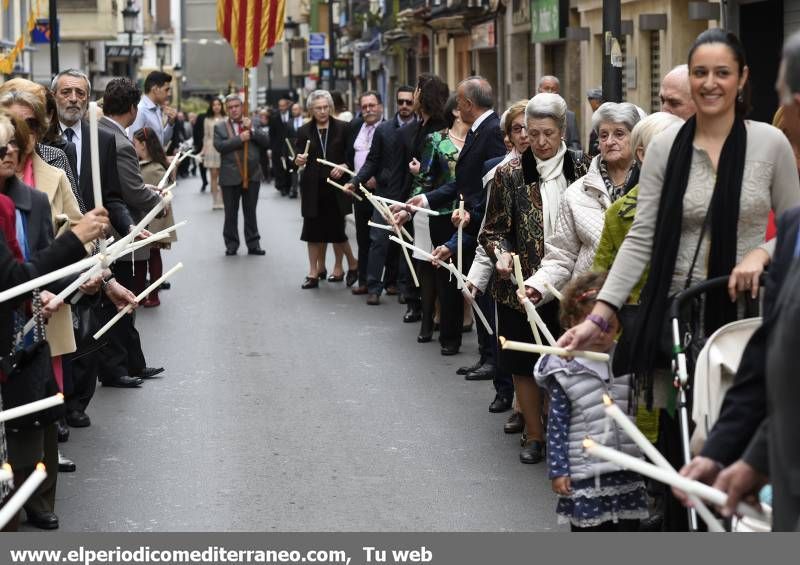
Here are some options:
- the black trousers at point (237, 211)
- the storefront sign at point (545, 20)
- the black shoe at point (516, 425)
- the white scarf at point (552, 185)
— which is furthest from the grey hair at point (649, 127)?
the storefront sign at point (545, 20)

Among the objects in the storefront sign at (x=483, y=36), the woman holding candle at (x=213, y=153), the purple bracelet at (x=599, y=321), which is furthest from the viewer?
the storefront sign at (x=483, y=36)

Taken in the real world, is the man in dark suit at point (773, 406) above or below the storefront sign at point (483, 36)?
below

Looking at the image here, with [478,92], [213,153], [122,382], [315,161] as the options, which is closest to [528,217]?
[478,92]

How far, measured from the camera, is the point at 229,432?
9398 millimetres

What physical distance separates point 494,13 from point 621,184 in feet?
94.2

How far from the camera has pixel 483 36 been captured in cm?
3716

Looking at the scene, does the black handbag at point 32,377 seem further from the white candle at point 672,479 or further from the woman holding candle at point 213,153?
the woman holding candle at point 213,153

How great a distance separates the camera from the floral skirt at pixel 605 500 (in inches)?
234

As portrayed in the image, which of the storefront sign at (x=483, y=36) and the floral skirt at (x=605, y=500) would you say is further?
the storefront sign at (x=483, y=36)

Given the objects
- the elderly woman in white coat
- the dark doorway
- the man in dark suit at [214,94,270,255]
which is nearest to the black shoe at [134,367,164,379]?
the elderly woman in white coat

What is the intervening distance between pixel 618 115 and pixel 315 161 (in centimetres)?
988

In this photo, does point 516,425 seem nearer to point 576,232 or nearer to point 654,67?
point 576,232

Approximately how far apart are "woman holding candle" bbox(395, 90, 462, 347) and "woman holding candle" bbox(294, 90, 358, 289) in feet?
13.6

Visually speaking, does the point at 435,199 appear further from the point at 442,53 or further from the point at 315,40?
the point at 315,40
